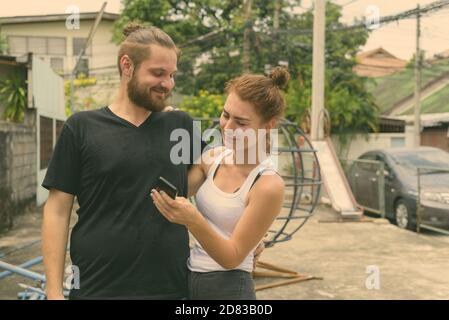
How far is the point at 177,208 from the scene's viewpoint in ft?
5.59

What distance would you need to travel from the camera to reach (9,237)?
8430 millimetres

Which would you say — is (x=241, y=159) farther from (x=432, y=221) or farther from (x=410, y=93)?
(x=410, y=93)

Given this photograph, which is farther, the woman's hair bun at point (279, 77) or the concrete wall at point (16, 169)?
the concrete wall at point (16, 169)

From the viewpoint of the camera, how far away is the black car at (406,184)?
945 cm

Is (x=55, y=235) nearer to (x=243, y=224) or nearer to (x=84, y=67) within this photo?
(x=243, y=224)

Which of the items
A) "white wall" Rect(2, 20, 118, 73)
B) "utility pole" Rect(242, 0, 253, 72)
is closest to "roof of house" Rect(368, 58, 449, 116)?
"utility pole" Rect(242, 0, 253, 72)

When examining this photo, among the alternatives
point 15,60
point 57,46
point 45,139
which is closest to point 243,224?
point 15,60

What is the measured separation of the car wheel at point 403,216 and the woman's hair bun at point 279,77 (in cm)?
843

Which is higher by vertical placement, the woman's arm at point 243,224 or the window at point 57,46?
the window at point 57,46

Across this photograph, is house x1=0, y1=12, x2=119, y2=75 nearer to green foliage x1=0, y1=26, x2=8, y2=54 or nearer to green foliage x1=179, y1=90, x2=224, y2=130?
green foliage x1=0, y1=26, x2=8, y2=54

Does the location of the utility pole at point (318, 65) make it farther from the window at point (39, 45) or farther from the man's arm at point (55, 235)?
the window at point (39, 45)

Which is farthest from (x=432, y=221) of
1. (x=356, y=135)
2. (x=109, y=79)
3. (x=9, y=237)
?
(x=109, y=79)

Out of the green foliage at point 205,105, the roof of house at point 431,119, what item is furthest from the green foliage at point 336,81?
the green foliage at point 205,105
